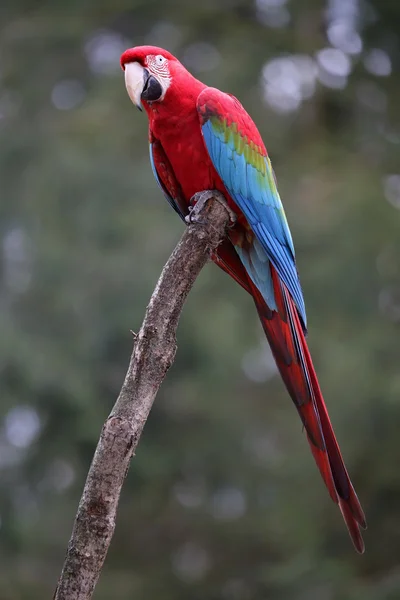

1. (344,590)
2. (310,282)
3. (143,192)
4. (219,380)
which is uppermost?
(143,192)

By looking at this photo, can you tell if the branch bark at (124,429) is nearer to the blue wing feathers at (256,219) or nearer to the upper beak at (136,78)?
the blue wing feathers at (256,219)

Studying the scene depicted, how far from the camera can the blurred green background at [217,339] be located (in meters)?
5.16

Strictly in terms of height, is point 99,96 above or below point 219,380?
above

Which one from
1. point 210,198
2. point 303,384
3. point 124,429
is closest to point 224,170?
point 210,198

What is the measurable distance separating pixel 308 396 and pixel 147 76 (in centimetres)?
121

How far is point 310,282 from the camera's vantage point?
18.3ft

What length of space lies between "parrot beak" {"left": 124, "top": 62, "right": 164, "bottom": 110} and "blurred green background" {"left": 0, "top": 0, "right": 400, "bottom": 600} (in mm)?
2616

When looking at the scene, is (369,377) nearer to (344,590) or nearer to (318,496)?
(318,496)

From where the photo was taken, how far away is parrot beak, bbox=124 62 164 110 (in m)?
2.82

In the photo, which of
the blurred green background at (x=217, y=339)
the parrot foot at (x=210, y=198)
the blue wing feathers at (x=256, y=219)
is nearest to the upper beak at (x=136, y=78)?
the blue wing feathers at (x=256, y=219)

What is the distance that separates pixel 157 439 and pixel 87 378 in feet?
2.20

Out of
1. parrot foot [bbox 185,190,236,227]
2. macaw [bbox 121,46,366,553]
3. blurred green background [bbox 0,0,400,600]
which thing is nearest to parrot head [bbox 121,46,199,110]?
macaw [bbox 121,46,366,553]

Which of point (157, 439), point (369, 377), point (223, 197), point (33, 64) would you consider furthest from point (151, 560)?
point (33, 64)

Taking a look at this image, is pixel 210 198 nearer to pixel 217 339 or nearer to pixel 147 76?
pixel 147 76
